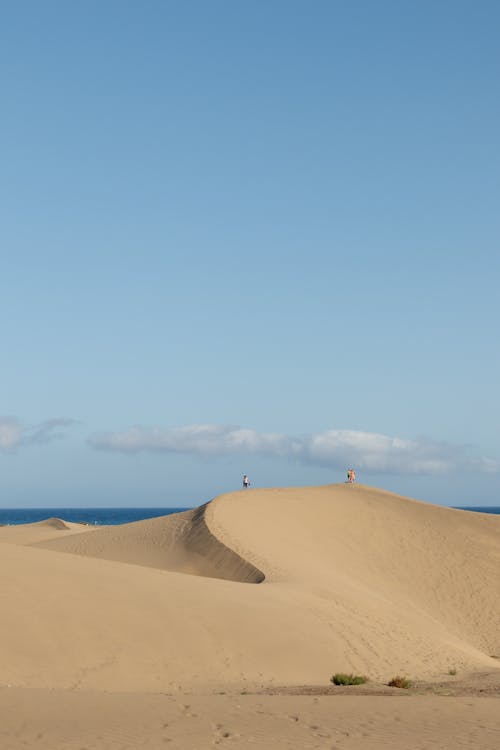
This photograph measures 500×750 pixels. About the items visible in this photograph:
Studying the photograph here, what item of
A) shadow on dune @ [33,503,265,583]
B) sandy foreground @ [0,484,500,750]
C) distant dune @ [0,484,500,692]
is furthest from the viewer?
shadow on dune @ [33,503,265,583]

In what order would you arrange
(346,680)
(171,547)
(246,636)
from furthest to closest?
(171,547), (246,636), (346,680)

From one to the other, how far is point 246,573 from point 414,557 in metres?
13.8

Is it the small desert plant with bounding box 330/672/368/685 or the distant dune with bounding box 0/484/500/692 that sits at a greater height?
the distant dune with bounding box 0/484/500/692

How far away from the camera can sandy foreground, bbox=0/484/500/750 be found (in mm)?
12703

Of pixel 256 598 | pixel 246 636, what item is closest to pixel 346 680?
pixel 246 636

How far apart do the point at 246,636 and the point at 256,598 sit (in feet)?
12.0

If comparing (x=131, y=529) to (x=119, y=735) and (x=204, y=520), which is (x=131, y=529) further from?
(x=119, y=735)

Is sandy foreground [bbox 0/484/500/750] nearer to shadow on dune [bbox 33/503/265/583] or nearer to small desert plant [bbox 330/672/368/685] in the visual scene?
shadow on dune [bbox 33/503/265/583]

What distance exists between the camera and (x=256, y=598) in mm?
24938

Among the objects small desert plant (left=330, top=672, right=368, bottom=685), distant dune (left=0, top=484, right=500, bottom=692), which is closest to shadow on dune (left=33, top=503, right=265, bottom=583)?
distant dune (left=0, top=484, right=500, bottom=692)

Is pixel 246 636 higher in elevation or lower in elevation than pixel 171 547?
lower

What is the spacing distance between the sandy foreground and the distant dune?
0.24ft

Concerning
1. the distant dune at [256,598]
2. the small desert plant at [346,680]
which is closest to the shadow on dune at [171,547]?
the distant dune at [256,598]

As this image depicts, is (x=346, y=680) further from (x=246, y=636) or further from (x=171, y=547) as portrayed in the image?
(x=171, y=547)
